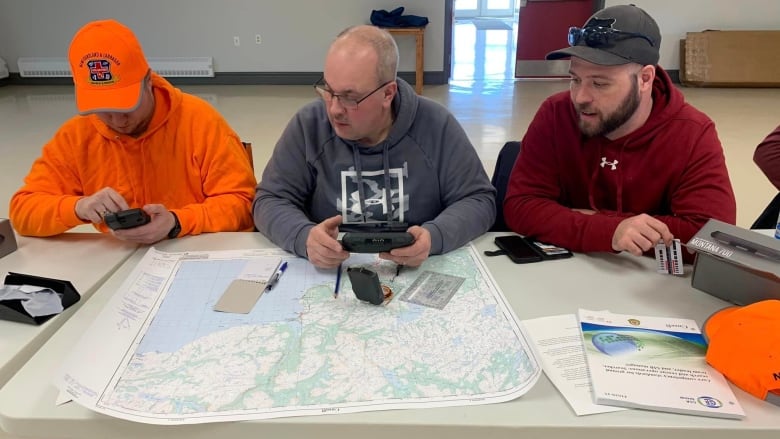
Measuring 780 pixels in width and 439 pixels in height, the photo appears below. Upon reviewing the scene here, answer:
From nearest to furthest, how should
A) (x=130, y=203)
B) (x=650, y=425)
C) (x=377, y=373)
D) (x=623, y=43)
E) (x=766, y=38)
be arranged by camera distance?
(x=650, y=425), (x=377, y=373), (x=623, y=43), (x=130, y=203), (x=766, y=38)

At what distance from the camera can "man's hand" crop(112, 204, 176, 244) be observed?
1.43 meters

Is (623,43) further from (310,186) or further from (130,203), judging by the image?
(130,203)

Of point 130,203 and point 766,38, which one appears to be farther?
point 766,38

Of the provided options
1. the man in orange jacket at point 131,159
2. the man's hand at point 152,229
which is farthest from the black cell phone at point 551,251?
the man's hand at point 152,229

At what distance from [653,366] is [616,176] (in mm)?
745

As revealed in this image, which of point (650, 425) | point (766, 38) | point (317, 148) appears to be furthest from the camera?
point (766, 38)

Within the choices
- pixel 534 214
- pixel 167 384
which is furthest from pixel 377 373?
pixel 534 214

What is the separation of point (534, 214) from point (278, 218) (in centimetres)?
69

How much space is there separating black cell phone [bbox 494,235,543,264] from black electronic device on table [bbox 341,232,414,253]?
0.29 m

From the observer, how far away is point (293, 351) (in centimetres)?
103

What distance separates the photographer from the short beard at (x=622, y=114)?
1507mm

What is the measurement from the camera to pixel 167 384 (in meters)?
0.95

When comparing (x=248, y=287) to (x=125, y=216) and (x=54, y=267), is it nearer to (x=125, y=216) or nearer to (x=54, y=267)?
(x=125, y=216)

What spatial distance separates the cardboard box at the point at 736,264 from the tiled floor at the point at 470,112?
7.06 ft
